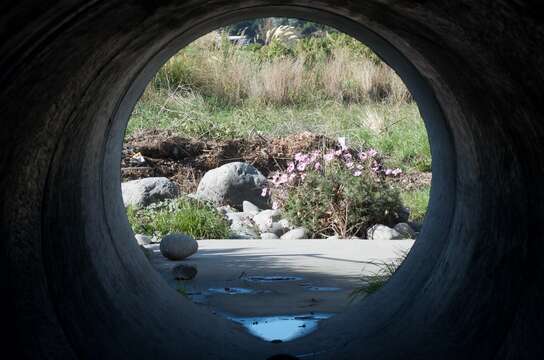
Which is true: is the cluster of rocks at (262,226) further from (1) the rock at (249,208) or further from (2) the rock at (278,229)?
(1) the rock at (249,208)

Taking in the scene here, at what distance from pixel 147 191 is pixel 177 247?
13.7 ft

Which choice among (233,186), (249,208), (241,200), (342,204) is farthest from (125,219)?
(241,200)

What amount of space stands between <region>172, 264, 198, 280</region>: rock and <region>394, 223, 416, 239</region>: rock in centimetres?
427

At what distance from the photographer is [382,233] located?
11.5 m

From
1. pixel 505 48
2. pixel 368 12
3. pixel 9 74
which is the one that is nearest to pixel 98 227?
pixel 368 12

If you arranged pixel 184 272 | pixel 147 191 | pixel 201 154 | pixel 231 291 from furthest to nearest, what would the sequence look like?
pixel 201 154 < pixel 147 191 < pixel 184 272 < pixel 231 291

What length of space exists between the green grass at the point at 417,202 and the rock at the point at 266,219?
200cm

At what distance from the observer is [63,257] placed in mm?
3887

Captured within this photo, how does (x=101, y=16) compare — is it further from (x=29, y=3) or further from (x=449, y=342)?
(x=449, y=342)

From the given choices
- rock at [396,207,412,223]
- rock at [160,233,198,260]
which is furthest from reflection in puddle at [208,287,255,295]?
rock at [396,207,412,223]

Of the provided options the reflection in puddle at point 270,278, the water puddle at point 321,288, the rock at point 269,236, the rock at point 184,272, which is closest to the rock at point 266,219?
the rock at point 269,236

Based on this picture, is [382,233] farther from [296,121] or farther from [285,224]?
[296,121]

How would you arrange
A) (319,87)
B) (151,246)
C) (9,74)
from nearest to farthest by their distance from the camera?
(9,74) → (151,246) → (319,87)

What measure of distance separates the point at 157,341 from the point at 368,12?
1.89 metres
